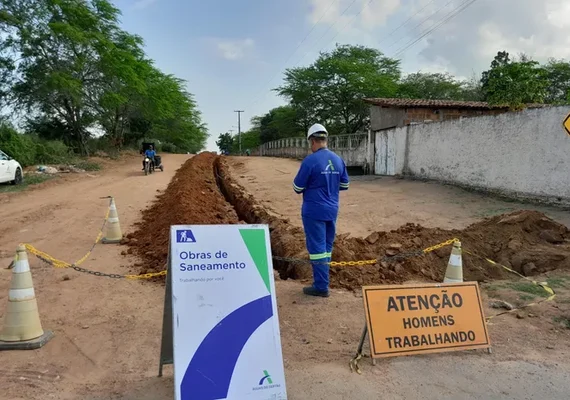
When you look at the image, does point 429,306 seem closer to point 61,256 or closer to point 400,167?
point 61,256

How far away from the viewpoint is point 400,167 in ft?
65.6

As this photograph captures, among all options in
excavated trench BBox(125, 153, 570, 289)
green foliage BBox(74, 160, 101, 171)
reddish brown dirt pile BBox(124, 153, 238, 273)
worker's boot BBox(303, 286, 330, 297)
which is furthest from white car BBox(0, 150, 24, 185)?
worker's boot BBox(303, 286, 330, 297)

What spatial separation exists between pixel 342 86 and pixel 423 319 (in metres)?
43.5

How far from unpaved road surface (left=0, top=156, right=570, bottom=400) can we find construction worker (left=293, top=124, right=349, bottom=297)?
536 millimetres

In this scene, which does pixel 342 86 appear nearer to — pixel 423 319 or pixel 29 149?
pixel 29 149

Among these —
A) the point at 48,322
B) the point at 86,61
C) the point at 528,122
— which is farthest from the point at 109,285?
the point at 86,61

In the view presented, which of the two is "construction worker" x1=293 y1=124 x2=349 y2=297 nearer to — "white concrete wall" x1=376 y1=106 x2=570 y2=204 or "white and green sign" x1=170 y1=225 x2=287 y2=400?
"white and green sign" x1=170 y1=225 x2=287 y2=400

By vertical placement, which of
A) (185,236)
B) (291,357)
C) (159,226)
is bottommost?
(291,357)

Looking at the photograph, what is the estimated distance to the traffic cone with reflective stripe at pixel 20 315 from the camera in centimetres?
405

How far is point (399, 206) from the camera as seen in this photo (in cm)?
1232

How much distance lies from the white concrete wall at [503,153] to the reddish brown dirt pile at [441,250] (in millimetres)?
3802

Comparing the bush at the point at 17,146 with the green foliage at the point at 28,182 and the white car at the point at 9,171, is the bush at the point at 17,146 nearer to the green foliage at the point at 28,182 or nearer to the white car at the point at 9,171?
the green foliage at the point at 28,182

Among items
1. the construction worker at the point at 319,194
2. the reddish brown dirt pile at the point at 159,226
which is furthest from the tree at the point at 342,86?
the construction worker at the point at 319,194

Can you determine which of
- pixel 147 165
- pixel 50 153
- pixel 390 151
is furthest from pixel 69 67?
pixel 390 151
